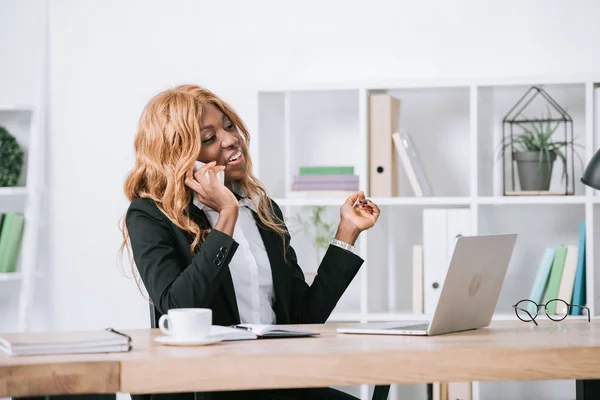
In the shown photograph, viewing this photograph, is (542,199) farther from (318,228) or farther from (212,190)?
(212,190)

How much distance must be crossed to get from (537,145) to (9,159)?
8.14 feet

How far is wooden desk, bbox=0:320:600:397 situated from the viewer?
1.42 meters

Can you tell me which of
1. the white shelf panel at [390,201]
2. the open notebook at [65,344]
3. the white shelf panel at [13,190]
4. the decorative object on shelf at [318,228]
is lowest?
the open notebook at [65,344]

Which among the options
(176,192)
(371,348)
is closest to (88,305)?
(176,192)

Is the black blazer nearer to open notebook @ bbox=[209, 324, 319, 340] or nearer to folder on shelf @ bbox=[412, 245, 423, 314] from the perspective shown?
open notebook @ bbox=[209, 324, 319, 340]

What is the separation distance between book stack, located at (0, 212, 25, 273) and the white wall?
23 centimetres

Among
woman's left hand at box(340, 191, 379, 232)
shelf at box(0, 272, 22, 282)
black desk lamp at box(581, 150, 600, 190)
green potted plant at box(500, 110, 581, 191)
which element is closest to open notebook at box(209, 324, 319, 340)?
woman's left hand at box(340, 191, 379, 232)

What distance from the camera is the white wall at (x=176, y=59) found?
3.91 m

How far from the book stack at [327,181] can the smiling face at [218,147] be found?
139 cm

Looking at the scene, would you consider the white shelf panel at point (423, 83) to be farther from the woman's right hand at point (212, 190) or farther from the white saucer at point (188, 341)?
the white saucer at point (188, 341)

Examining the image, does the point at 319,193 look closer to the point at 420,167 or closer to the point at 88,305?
the point at 420,167

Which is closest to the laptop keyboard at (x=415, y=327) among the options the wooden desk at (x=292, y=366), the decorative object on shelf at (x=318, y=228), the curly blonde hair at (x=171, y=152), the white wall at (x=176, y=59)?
the wooden desk at (x=292, y=366)

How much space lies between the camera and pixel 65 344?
59.3 inches

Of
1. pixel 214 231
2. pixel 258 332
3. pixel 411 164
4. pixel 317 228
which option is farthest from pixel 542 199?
pixel 258 332
